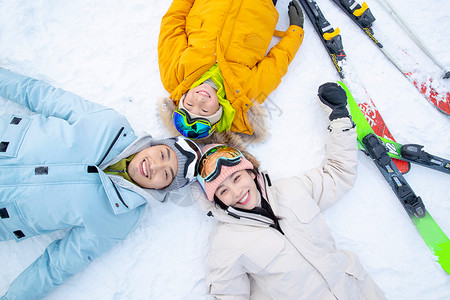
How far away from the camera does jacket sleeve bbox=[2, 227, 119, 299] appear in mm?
1800

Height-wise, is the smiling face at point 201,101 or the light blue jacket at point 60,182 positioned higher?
the smiling face at point 201,101

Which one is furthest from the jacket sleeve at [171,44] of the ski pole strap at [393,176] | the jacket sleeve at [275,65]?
the ski pole strap at [393,176]

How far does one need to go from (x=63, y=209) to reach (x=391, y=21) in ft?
12.0

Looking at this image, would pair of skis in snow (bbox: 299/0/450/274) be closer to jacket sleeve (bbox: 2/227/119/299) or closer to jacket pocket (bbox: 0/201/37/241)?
jacket sleeve (bbox: 2/227/119/299)

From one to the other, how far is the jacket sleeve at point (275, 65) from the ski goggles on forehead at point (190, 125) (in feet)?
1.83

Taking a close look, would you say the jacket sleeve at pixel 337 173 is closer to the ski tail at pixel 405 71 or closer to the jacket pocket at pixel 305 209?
the jacket pocket at pixel 305 209

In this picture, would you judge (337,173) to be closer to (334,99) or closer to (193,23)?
(334,99)

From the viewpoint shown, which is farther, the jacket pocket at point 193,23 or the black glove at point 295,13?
the black glove at point 295,13

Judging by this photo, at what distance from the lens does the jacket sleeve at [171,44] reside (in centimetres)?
236

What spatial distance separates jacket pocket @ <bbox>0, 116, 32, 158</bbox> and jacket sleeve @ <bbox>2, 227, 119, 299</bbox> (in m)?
0.71

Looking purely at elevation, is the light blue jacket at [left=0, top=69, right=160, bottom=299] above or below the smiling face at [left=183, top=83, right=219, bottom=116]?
below

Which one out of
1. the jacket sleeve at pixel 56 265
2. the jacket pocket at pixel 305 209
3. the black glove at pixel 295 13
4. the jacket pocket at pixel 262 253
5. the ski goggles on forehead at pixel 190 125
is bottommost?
the jacket sleeve at pixel 56 265

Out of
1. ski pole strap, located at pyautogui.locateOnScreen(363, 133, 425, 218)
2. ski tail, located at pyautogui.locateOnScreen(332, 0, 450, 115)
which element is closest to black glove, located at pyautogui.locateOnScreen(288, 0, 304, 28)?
ski tail, located at pyautogui.locateOnScreen(332, 0, 450, 115)

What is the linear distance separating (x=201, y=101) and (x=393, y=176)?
189 centimetres
